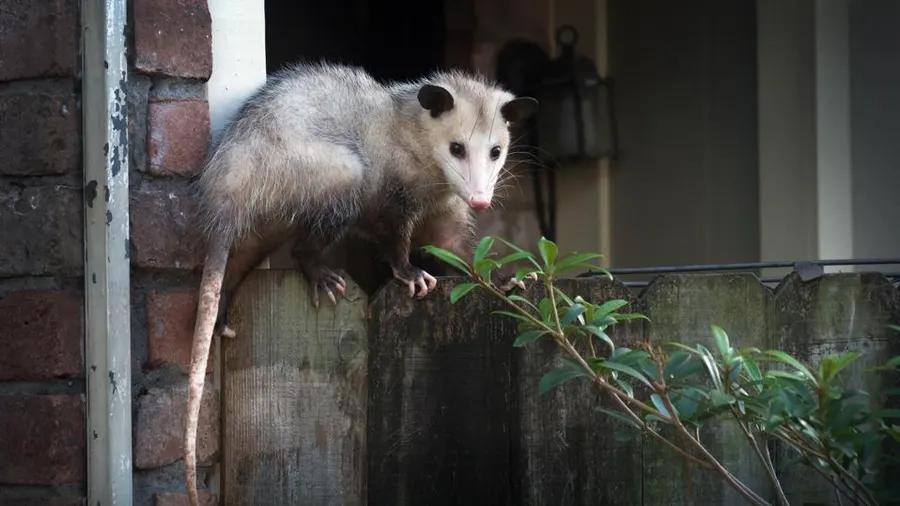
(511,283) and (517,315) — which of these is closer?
Answer: (517,315)

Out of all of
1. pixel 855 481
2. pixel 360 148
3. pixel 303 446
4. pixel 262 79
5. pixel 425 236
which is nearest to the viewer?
pixel 855 481

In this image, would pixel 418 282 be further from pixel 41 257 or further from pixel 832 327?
pixel 832 327

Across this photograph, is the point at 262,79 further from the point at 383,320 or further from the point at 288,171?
the point at 383,320

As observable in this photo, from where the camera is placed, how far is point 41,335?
1816 mm

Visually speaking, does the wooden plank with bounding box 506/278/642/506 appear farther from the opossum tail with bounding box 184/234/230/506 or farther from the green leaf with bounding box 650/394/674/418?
the opossum tail with bounding box 184/234/230/506

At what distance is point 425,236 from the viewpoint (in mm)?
2689

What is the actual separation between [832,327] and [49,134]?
1.39 meters

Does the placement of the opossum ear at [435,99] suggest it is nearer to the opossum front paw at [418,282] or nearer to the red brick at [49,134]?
the opossum front paw at [418,282]

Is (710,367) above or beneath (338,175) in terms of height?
beneath

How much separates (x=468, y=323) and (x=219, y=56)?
0.64 meters

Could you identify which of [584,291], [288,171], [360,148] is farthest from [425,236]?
[584,291]

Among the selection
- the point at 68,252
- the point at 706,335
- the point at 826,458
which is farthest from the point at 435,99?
the point at 826,458

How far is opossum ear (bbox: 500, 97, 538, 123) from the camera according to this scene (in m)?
2.67

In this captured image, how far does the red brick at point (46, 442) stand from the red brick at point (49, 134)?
367 mm
